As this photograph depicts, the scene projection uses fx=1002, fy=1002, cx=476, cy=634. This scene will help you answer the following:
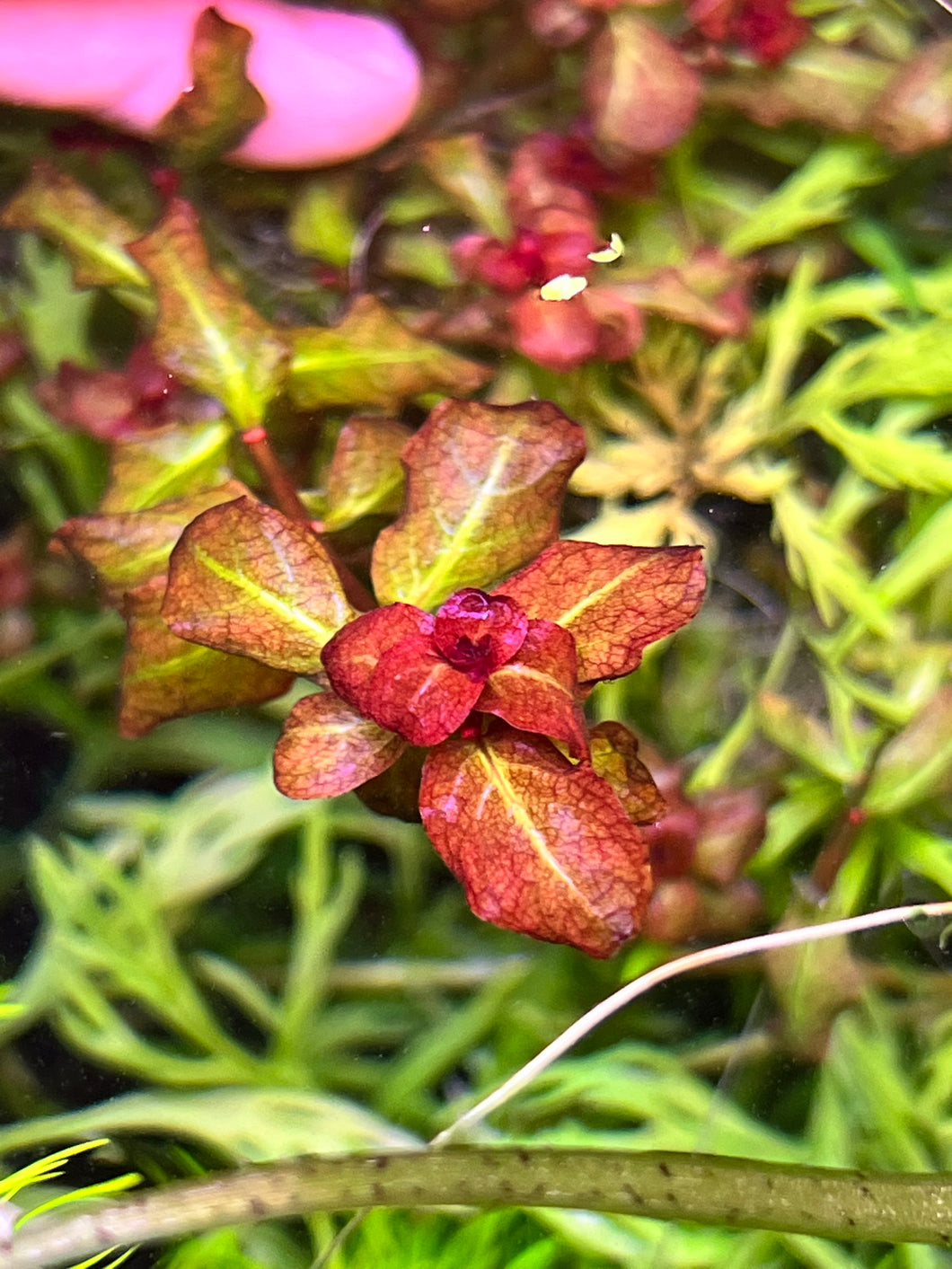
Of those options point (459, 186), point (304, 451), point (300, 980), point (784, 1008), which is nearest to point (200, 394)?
point (304, 451)

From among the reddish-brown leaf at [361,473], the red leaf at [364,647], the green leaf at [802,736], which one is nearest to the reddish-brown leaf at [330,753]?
the red leaf at [364,647]

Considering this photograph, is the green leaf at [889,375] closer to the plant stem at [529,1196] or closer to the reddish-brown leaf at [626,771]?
the reddish-brown leaf at [626,771]

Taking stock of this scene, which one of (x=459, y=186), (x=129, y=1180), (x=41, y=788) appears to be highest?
(x=459, y=186)

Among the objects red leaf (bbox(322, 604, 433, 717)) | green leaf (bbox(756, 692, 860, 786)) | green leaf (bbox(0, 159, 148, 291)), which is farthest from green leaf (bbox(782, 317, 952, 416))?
green leaf (bbox(0, 159, 148, 291))

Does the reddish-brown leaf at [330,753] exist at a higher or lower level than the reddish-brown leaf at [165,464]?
lower

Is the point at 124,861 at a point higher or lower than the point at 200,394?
lower

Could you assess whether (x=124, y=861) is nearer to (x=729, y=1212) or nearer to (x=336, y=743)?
(x=336, y=743)
